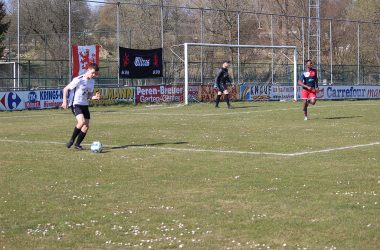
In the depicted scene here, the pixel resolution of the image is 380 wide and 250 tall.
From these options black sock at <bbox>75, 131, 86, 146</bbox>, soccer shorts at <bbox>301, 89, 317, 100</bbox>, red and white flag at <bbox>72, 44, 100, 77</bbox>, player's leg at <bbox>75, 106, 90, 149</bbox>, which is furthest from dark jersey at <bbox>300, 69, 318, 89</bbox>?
red and white flag at <bbox>72, 44, 100, 77</bbox>

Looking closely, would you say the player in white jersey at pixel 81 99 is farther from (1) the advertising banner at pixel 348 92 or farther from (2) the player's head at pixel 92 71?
(1) the advertising banner at pixel 348 92

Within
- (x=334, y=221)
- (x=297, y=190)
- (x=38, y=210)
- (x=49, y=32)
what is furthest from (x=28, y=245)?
(x=49, y=32)

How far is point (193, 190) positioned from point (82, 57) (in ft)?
87.4

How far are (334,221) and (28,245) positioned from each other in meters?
3.46

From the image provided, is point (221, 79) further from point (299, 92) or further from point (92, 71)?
point (92, 71)

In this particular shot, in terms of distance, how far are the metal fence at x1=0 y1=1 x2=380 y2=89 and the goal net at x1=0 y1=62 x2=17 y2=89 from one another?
66 mm

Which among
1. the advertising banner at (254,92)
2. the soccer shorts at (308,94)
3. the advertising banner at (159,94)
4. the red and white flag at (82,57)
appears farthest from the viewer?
the advertising banner at (254,92)

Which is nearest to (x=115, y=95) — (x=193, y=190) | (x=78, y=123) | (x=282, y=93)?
(x=282, y=93)

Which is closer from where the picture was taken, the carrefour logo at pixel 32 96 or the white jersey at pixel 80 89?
the white jersey at pixel 80 89

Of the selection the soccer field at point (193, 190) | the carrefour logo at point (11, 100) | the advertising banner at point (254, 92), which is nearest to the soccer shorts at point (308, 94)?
the soccer field at point (193, 190)

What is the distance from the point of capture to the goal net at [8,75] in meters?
38.1

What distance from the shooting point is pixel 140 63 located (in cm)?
3897

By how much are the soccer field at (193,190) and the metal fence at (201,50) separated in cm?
2047

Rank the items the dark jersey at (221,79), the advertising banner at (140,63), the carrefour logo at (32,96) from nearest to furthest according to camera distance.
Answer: the dark jersey at (221,79) < the carrefour logo at (32,96) < the advertising banner at (140,63)
